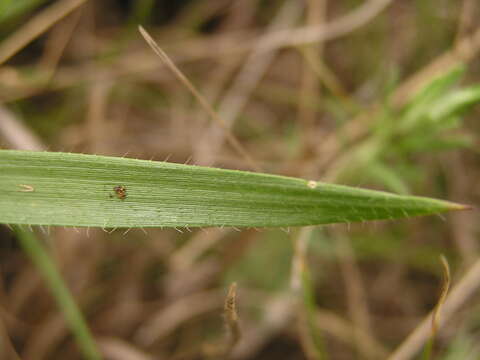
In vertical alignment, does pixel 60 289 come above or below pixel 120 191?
above

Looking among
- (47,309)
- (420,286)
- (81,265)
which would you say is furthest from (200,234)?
(420,286)

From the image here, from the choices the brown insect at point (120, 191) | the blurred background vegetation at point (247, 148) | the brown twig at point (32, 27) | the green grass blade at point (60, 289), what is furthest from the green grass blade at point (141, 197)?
the brown twig at point (32, 27)

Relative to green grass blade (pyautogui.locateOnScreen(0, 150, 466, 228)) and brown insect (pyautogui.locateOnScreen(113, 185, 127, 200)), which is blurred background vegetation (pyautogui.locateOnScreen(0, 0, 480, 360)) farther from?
brown insect (pyautogui.locateOnScreen(113, 185, 127, 200))

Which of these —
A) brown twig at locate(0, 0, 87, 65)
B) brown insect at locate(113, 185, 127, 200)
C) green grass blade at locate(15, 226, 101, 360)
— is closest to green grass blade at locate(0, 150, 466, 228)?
brown insect at locate(113, 185, 127, 200)

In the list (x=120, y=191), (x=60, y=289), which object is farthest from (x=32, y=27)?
(x=120, y=191)

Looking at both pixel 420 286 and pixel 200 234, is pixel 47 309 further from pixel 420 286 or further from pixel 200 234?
pixel 420 286

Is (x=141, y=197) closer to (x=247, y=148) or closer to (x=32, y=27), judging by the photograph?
(x=32, y=27)

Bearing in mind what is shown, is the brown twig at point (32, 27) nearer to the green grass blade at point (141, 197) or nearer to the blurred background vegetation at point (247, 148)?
the blurred background vegetation at point (247, 148)
